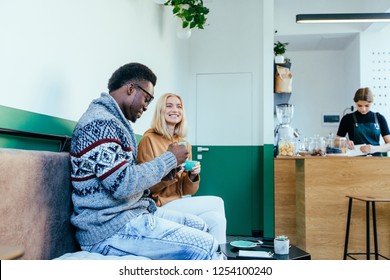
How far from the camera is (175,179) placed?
1982 millimetres

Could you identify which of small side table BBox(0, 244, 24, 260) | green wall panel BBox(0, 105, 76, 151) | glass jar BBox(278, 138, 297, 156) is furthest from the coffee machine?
small side table BBox(0, 244, 24, 260)

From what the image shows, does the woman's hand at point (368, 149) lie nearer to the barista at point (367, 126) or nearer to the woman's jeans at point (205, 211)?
the barista at point (367, 126)

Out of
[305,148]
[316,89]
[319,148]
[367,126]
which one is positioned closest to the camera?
[319,148]

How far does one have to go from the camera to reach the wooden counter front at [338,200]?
9.20ft

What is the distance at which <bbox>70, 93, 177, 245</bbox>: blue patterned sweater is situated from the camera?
1.23 meters

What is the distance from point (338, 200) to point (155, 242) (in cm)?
197

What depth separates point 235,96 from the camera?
14.4ft

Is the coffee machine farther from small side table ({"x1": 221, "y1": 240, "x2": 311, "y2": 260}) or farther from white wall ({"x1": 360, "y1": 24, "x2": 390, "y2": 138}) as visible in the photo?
small side table ({"x1": 221, "y1": 240, "x2": 311, "y2": 260})

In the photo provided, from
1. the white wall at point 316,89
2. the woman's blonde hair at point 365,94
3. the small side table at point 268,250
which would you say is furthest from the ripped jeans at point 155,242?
the white wall at point 316,89

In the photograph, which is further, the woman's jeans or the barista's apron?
the barista's apron

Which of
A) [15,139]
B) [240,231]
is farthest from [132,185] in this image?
[240,231]

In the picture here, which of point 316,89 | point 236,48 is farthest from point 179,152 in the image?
point 316,89

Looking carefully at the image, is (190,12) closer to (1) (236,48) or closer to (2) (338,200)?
(1) (236,48)

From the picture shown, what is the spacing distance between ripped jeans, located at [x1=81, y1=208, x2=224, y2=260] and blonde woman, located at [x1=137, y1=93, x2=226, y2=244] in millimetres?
510
